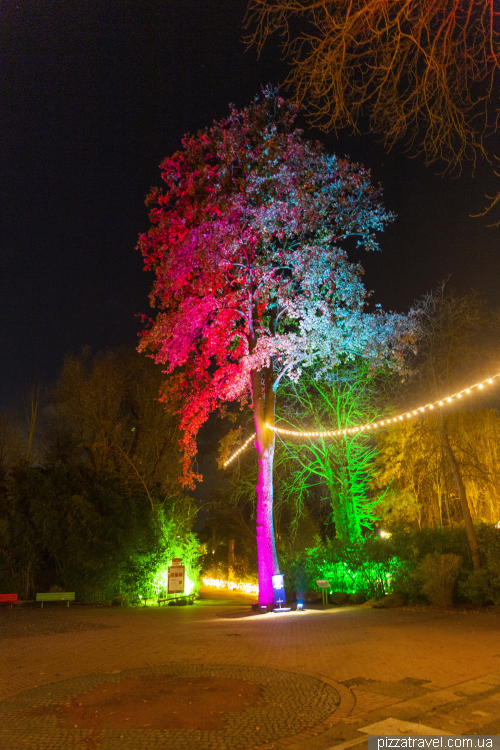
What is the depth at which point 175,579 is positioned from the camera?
21812 millimetres

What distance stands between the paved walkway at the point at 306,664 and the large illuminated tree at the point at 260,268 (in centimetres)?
583

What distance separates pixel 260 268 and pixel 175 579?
12.4m

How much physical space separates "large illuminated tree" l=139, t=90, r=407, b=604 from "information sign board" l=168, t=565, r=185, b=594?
5.70 metres

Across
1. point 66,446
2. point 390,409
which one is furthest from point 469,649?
point 66,446

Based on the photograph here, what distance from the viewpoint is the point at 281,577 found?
16812 millimetres

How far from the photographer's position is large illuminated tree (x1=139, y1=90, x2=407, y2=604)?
16.9 meters

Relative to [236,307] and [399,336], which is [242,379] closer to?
[236,307]

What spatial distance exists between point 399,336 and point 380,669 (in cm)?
→ 1133

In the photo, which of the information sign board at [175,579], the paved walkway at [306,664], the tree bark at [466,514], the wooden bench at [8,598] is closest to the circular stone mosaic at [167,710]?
the paved walkway at [306,664]

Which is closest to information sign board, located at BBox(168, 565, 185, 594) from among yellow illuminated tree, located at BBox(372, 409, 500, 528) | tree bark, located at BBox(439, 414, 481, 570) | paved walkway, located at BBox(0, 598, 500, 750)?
paved walkway, located at BBox(0, 598, 500, 750)

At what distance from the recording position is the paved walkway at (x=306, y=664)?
5012 millimetres

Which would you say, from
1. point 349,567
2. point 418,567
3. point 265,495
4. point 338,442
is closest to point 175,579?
point 265,495

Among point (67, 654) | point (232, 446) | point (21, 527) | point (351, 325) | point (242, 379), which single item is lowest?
point (67, 654)

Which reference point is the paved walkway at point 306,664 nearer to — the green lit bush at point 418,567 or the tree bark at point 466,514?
the green lit bush at point 418,567
